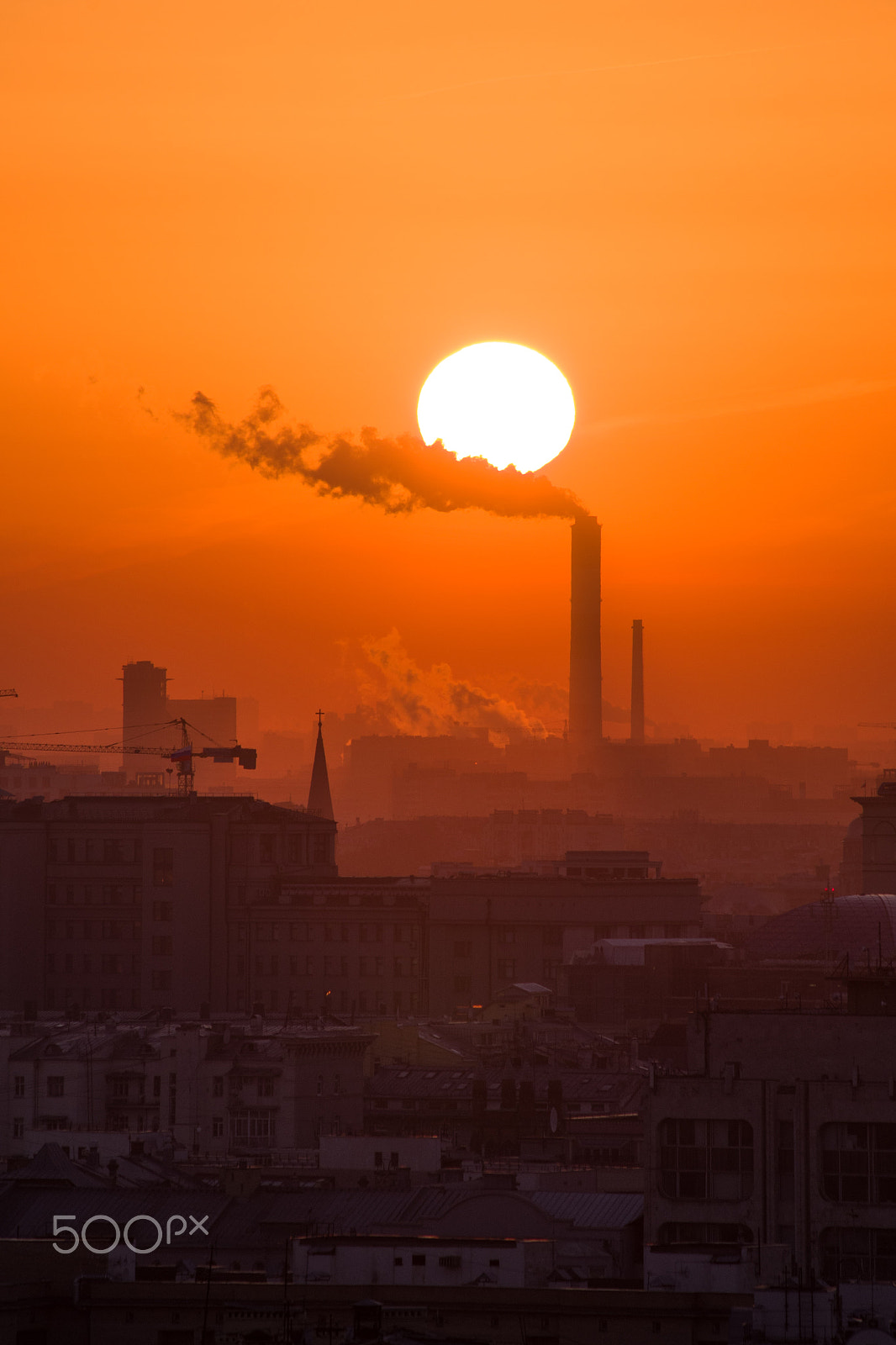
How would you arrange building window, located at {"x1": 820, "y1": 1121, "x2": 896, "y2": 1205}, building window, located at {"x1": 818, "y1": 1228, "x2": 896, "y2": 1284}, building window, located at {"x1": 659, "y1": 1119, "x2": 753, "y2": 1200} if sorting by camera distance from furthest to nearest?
building window, located at {"x1": 659, "y1": 1119, "x2": 753, "y2": 1200} < building window, located at {"x1": 820, "y1": 1121, "x2": 896, "y2": 1205} < building window, located at {"x1": 818, "y1": 1228, "x2": 896, "y2": 1284}

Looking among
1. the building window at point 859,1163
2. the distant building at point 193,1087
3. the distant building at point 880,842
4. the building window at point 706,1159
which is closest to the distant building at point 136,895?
the distant building at point 880,842

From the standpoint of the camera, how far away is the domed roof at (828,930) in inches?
4938

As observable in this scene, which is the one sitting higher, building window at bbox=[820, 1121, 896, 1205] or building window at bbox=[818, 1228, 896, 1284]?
building window at bbox=[820, 1121, 896, 1205]

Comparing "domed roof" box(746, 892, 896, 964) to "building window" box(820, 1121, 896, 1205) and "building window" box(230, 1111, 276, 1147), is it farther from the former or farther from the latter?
"building window" box(820, 1121, 896, 1205)

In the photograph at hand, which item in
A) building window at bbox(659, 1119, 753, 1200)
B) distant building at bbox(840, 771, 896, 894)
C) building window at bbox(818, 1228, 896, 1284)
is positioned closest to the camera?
building window at bbox(818, 1228, 896, 1284)

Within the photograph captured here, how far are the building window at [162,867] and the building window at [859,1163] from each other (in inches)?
4220

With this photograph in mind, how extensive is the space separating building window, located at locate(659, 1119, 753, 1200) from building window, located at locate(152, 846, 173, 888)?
106 metres

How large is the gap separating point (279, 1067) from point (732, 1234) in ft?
133

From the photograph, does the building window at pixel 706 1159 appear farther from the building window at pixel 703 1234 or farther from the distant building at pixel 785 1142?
the building window at pixel 703 1234

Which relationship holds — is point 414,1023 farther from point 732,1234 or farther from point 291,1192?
point 732,1234

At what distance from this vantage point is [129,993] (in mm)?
147875

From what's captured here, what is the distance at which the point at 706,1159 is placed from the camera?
148 ft

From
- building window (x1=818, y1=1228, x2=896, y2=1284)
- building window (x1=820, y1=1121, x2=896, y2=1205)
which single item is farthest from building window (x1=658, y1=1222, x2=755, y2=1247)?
building window (x1=820, y1=1121, x2=896, y2=1205)

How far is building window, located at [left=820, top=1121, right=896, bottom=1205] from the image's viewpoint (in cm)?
4425
